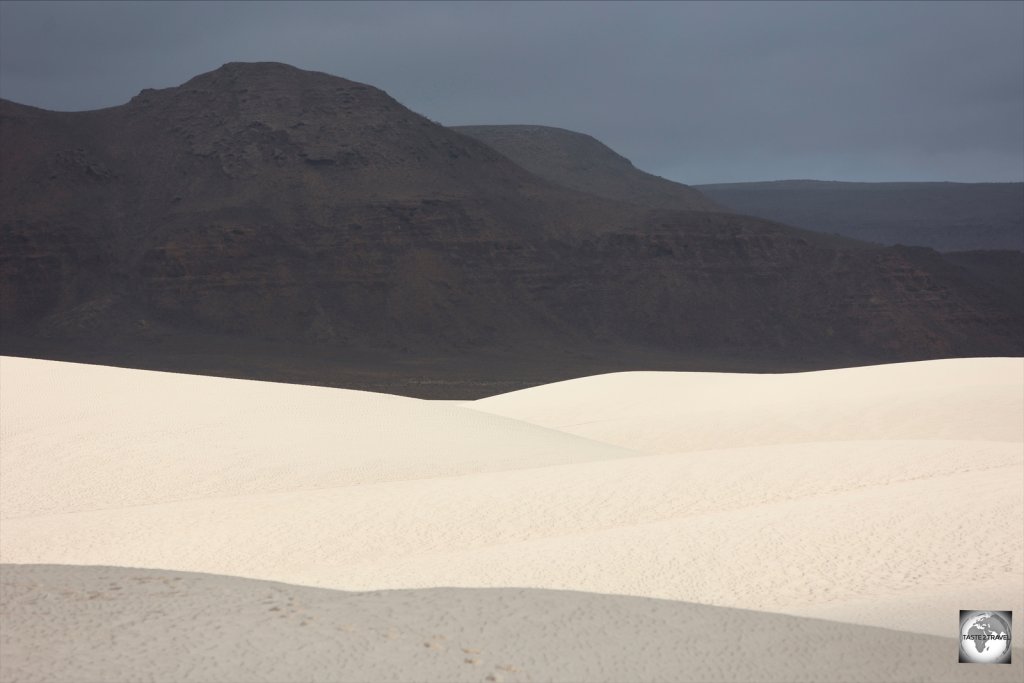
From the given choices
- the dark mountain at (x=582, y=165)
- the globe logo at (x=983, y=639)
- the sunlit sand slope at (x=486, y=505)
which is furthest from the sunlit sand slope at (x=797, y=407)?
the dark mountain at (x=582, y=165)

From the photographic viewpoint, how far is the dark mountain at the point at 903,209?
5276 inches

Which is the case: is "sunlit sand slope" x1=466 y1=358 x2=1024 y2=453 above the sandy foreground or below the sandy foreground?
above

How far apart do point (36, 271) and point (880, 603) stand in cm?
6045

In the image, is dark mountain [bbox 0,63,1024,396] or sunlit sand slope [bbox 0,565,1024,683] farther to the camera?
dark mountain [bbox 0,63,1024,396]

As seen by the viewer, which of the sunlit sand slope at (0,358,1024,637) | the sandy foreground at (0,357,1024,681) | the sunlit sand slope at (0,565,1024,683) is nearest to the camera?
the sunlit sand slope at (0,565,1024,683)

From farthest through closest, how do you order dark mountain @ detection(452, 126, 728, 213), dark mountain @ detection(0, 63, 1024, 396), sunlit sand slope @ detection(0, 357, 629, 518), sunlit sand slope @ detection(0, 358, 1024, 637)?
dark mountain @ detection(452, 126, 728, 213) → dark mountain @ detection(0, 63, 1024, 396) → sunlit sand slope @ detection(0, 357, 629, 518) → sunlit sand slope @ detection(0, 358, 1024, 637)

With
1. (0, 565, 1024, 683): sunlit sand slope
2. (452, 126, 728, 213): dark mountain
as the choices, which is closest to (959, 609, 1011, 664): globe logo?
(0, 565, 1024, 683): sunlit sand slope

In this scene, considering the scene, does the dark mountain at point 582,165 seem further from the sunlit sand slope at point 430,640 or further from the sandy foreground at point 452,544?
the sunlit sand slope at point 430,640

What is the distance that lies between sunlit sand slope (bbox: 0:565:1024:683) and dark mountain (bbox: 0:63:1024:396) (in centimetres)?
4456

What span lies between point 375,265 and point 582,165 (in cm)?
5789

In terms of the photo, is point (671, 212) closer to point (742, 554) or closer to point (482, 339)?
point (482, 339)

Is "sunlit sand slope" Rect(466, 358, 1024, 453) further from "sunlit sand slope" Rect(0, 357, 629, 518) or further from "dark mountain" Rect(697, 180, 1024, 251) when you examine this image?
"dark mountain" Rect(697, 180, 1024, 251)

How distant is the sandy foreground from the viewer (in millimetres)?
6109

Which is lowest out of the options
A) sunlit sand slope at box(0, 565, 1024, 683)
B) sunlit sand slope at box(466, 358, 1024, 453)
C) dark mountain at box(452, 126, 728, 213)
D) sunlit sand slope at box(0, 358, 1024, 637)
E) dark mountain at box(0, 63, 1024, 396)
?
sunlit sand slope at box(0, 565, 1024, 683)
